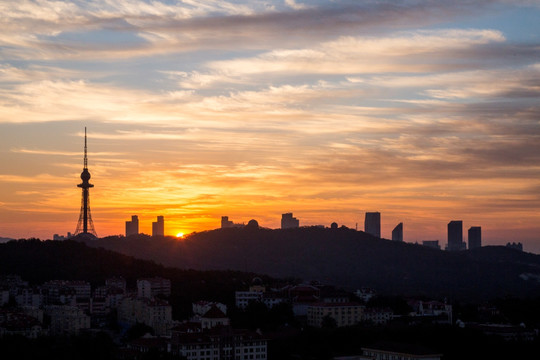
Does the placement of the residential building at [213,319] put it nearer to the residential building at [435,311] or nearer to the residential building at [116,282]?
the residential building at [435,311]

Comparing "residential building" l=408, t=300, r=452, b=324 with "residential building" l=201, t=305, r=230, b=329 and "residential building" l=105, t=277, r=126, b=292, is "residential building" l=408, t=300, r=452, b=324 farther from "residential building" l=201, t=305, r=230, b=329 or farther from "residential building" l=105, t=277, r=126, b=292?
"residential building" l=105, t=277, r=126, b=292

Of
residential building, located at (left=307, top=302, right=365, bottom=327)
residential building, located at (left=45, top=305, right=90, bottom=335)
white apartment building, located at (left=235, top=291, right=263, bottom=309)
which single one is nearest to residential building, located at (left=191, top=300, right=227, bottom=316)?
white apartment building, located at (left=235, top=291, right=263, bottom=309)

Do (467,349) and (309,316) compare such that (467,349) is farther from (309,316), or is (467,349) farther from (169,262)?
(169,262)

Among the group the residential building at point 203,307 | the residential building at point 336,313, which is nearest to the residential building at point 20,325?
the residential building at point 203,307

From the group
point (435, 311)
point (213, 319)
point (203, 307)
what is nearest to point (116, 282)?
point (203, 307)

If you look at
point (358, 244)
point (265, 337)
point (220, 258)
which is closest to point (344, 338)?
point (265, 337)
